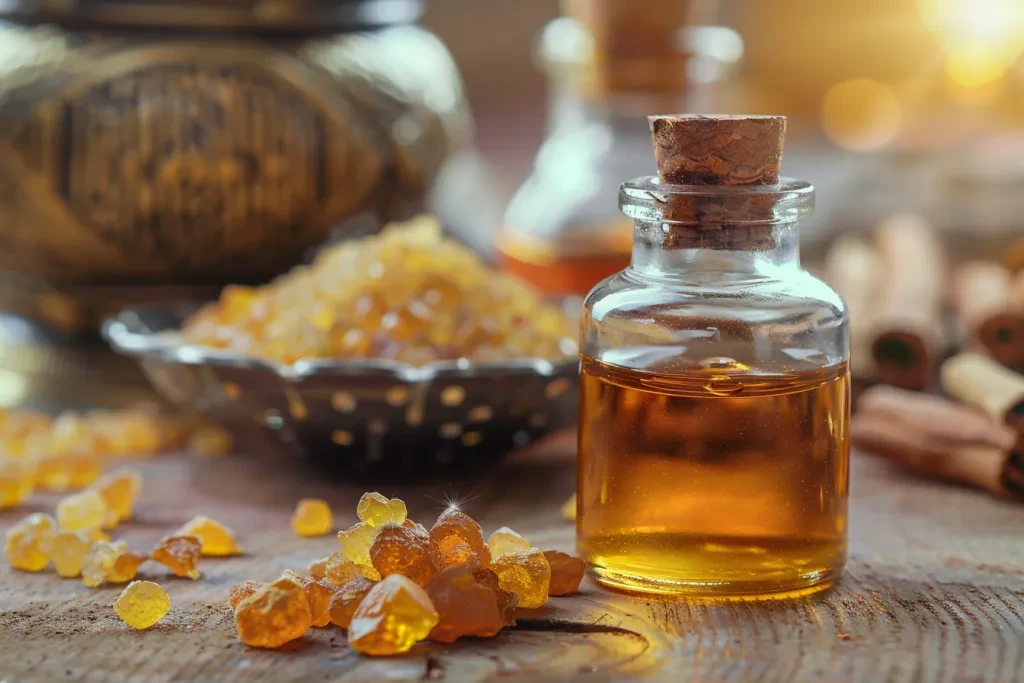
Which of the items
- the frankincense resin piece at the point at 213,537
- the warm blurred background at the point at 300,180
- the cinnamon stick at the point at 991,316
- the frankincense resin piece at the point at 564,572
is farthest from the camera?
the cinnamon stick at the point at 991,316

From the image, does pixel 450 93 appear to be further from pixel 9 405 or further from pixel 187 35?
pixel 9 405

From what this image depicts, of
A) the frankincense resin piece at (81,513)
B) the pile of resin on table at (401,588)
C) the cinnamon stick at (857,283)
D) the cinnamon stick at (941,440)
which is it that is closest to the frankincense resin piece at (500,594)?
the pile of resin on table at (401,588)

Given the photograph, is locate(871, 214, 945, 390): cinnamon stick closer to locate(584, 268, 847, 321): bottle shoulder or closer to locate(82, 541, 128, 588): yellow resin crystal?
locate(584, 268, 847, 321): bottle shoulder

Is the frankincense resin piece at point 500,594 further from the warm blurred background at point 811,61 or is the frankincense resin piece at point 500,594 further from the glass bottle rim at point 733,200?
the warm blurred background at point 811,61

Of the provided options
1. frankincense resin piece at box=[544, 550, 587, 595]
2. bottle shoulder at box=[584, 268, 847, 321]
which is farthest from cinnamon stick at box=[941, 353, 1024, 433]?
frankincense resin piece at box=[544, 550, 587, 595]

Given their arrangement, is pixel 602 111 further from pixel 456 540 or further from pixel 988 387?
pixel 456 540

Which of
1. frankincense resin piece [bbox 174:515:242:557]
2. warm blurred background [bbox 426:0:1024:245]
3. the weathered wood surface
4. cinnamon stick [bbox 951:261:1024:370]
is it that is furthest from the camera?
warm blurred background [bbox 426:0:1024:245]
